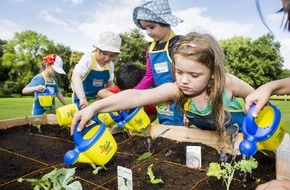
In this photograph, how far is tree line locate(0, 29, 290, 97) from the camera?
1287 inches

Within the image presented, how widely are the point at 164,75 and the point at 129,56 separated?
95.4 feet

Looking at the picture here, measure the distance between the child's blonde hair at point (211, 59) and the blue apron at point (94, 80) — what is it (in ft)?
5.77

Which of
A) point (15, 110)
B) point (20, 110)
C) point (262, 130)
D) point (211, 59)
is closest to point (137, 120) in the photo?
point (211, 59)

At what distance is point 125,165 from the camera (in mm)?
1741

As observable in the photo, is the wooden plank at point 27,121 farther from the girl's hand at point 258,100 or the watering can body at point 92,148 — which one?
the girl's hand at point 258,100

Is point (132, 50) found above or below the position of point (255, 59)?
above

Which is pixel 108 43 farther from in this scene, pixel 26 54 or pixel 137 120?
pixel 26 54

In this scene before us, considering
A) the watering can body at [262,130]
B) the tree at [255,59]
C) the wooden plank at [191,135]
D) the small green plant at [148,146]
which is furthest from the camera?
the tree at [255,59]

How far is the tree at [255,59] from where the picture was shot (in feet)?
115

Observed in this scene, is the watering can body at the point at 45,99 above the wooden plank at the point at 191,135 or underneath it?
above

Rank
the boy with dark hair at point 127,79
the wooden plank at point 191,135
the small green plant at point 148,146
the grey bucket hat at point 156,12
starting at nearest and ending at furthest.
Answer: the small green plant at point 148,146, the wooden plank at point 191,135, the grey bucket hat at point 156,12, the boy with dark hair at point 127,79

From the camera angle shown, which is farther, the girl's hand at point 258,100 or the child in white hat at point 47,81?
the child in white hat at point 47,81

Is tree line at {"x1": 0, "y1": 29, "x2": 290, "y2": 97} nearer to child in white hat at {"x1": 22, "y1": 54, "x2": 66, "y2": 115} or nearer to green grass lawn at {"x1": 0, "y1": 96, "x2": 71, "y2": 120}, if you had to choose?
green grass lawn at {"x1": 0, "y1": 96, "x2": 71, "y2": 120}

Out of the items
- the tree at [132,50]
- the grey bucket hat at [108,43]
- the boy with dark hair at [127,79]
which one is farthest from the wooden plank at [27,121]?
the tree at [132,50]
